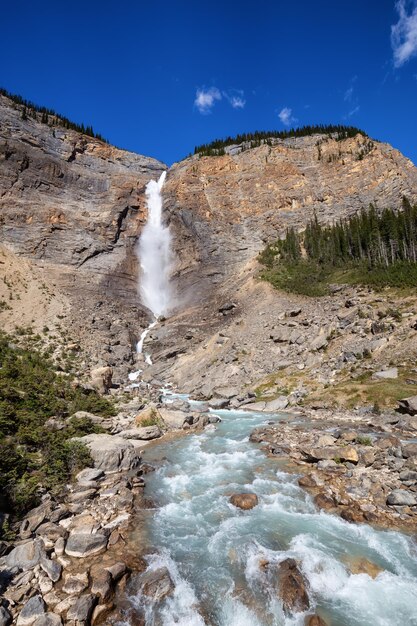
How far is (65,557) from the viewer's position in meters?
8.36

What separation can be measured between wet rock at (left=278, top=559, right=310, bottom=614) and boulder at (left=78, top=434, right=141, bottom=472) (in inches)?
321

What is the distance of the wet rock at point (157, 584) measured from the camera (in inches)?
296

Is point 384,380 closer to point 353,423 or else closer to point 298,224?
point 353,423

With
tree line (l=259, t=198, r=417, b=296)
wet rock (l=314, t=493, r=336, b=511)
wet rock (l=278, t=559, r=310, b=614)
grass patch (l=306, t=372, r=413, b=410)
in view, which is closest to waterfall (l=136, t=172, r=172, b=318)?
tree line (l=259, t=198, r=417, b=296)

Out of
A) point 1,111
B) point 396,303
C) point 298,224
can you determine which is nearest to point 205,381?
point 396,303

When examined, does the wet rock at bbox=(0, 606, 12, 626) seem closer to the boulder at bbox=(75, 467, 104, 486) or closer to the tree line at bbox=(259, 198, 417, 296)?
the boulder at bbox=(75, 467, 104, 486)

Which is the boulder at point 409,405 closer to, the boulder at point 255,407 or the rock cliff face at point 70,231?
the boulder at point 255,407

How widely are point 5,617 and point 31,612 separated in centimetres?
46

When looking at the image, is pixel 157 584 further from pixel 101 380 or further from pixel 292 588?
pixel 101 380

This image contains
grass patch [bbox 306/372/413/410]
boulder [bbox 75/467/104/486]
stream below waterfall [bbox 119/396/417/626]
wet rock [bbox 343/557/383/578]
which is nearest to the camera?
stream below waterfall [bbox 119/396/417/626]

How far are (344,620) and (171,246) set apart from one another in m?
62.6

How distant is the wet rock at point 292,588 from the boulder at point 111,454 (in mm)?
8161

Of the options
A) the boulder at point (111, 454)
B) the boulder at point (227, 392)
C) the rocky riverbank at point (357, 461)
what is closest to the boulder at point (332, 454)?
the rocky riverbank at point (357, 461)

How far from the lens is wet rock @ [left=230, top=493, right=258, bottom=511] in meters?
11.4
